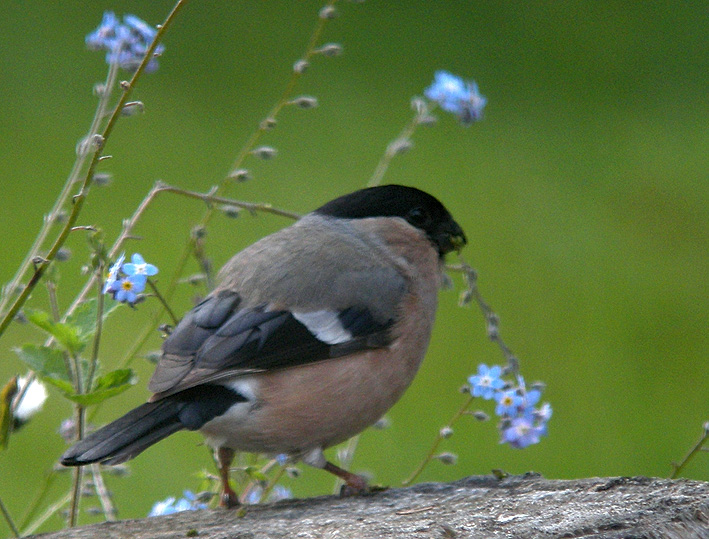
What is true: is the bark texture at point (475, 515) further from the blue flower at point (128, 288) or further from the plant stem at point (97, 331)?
the blue flower at point (128, 288)

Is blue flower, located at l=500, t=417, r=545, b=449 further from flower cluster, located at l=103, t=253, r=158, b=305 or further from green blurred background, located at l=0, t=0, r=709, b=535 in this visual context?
green blurred background, located at l=0, t=0, r=709, b=535

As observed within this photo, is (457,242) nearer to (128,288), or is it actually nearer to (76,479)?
(128,288)

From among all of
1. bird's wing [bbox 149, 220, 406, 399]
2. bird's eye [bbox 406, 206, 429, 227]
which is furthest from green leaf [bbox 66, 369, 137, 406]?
bird's eye [bbox 406, 206, 429, 227]

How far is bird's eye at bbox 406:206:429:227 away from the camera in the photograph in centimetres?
316

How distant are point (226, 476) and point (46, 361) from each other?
0.57m

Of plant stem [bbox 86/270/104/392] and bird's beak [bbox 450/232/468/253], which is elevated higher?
bird's beak [bbox 450/232/468/253]

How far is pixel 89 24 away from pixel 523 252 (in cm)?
460

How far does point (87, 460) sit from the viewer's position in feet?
7.16

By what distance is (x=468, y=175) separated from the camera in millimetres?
7578

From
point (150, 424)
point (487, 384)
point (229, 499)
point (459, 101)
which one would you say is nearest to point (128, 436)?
point (150, 424)

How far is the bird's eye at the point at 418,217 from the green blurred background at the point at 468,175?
6.43 feet

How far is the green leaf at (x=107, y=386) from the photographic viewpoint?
2.23 metres

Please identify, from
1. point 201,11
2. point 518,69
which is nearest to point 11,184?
point 201,11

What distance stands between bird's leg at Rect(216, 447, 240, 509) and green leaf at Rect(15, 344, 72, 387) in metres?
0.49
